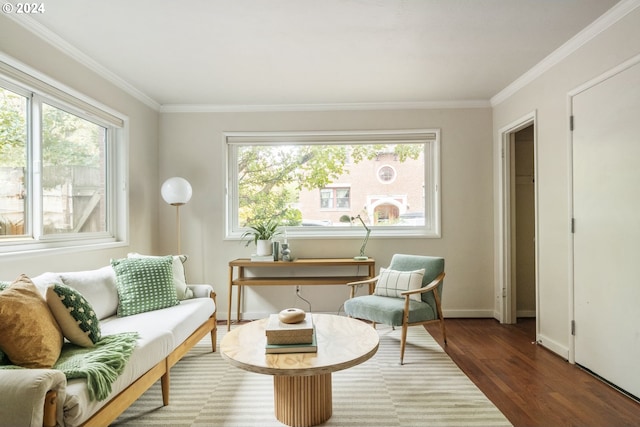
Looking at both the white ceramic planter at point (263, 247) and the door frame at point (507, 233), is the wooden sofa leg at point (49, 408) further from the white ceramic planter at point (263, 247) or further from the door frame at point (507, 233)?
the door frame at point (507, 233)

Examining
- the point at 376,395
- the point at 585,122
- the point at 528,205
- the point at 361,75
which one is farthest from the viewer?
the point at 528,205

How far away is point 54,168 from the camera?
2824 millimetres

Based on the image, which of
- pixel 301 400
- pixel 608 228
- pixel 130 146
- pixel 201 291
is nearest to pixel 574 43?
pixel 608 228

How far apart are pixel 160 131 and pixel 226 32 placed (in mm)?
2092

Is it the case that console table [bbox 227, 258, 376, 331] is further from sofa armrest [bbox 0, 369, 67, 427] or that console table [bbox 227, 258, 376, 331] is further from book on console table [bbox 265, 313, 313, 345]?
sofa armrest [bbox 0, 369, 67, 427]

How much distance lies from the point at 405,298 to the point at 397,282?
0.23 meters

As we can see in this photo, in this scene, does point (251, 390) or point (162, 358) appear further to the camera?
point (251, 390)

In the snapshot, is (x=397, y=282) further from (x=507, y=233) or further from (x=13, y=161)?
(x=13, y=161)

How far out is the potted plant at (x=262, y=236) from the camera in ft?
13.2

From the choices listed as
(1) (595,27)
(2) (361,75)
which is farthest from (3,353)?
(1) (595,27)

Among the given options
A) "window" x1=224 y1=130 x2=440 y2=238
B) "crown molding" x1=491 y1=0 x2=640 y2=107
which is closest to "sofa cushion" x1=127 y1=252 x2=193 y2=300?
"window" x1=224 y1=130 x2=440 y2=238

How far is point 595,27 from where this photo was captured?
8.31 feet

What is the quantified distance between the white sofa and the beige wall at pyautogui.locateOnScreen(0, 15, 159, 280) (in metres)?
0.30

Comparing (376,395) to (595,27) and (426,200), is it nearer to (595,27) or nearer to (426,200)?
(426,200)
